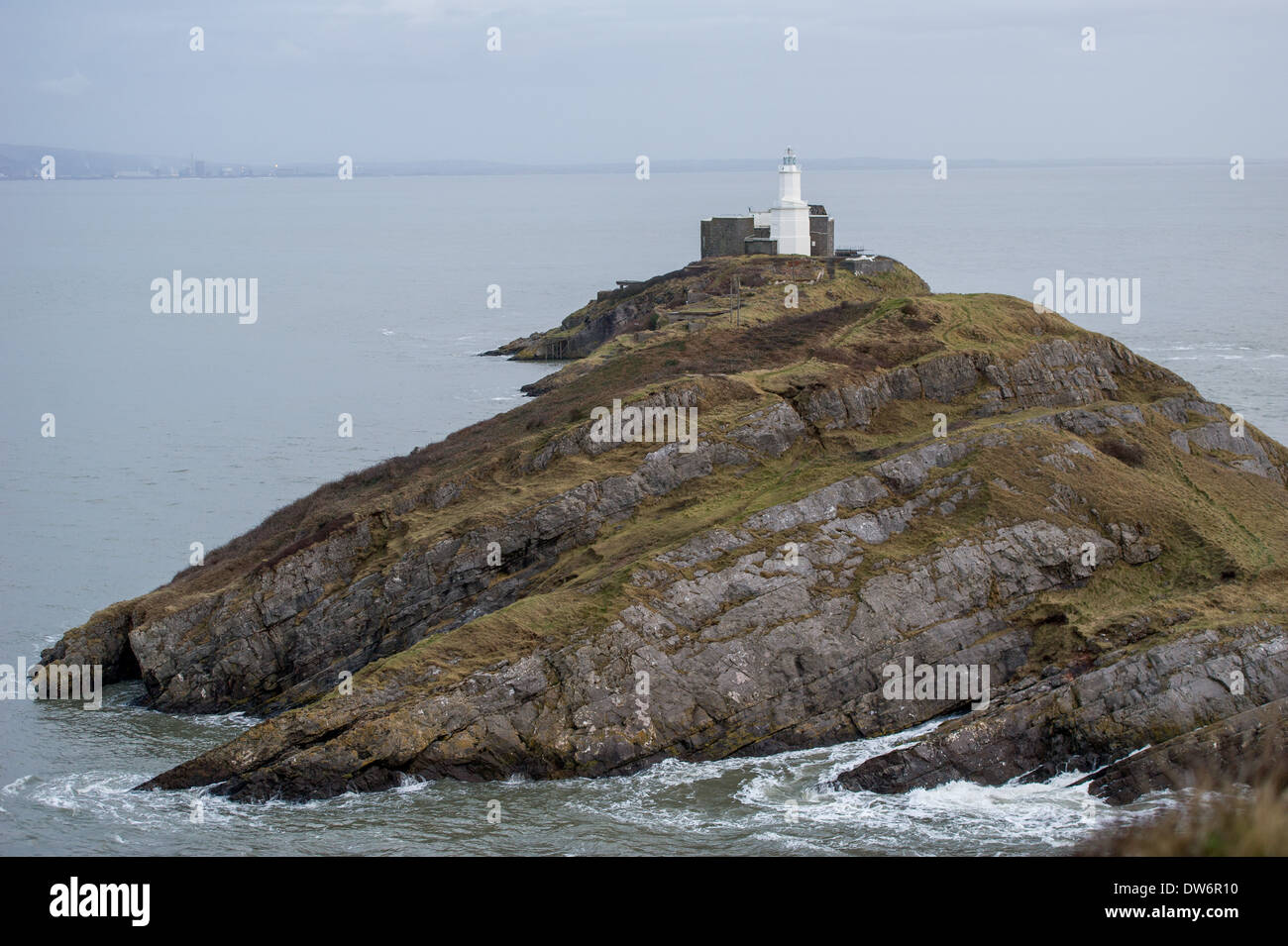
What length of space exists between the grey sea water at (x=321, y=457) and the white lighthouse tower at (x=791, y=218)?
19230 mm

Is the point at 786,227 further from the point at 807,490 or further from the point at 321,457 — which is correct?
the point at 807,490

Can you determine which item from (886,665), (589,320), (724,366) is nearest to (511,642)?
(886,665)

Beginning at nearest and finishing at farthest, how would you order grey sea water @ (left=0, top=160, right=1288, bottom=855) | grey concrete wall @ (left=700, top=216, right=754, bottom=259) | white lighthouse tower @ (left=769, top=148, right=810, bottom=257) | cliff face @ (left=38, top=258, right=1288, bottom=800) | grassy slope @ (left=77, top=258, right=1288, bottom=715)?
grey sea water @ (left=0, top=160, right=1288, bottom=855) → cliff face @ (left=38, top=258, right=1288, bottom=800) → grassy slope @ (left=77, top=258, right=1288, bottom=715) → white lighthouse tower @ (left=769, top=148, right=810, bottom=257) → grey concrete wall @ (left=700, top=216, right=754, bottom=259)

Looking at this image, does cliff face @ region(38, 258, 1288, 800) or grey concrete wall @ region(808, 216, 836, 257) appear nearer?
cliff face @ region(38, 258, 1288, 800)

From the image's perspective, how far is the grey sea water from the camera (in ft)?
93.8

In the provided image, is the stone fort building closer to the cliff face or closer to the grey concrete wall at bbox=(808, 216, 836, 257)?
the grey concrete wall at bbox=(808, 216, 836, 257)

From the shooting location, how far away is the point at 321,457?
70.7 metres

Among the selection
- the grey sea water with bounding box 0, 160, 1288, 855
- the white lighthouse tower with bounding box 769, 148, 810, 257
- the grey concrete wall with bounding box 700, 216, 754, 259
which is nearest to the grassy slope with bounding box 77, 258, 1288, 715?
the grey sea water with bounding box 0, 160, 1288, 855

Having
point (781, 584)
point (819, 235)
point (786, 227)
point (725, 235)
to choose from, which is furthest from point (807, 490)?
point (725, 235)

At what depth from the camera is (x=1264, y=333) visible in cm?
10894

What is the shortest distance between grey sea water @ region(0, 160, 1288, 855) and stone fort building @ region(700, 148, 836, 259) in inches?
664
